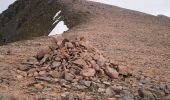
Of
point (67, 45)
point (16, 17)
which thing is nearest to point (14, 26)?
point (16, 17)

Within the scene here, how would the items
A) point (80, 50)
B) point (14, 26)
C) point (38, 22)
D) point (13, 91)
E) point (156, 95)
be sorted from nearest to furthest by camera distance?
point (13, 91) → point (156, 95) → point (80, 50) → point (38, 22) → point (14, 26)

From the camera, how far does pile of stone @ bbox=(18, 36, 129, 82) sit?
16.3 m

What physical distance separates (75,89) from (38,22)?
98.2ft

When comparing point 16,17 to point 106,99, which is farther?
point 16,17

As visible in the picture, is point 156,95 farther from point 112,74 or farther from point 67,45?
point 67,45

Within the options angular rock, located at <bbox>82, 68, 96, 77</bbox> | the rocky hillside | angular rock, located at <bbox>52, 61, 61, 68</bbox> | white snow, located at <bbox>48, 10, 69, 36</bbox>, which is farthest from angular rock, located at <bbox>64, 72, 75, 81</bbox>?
the rocky hillside

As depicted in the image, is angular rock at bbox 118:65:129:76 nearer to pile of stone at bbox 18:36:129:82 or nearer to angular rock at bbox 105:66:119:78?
pile of stone at bbox 18:36:129:82

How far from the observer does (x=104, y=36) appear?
28406 mm

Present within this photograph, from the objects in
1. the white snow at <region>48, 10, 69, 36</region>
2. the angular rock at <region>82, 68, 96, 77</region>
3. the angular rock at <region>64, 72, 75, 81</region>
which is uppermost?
the white snow at <region>48, 10, 69, 36</region>

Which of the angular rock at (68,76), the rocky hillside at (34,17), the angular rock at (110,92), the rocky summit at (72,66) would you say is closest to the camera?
the angular rock at (110,92)

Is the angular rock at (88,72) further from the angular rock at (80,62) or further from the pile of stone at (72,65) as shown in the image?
Result: the angular rock at (80,62)

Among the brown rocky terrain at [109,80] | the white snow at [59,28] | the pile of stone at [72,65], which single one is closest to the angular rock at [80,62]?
the pile of stone at [72,65]

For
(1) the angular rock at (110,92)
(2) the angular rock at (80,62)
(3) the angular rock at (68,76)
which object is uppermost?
(2) the angular rock at (80,62)

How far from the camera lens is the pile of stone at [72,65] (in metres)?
16.3
